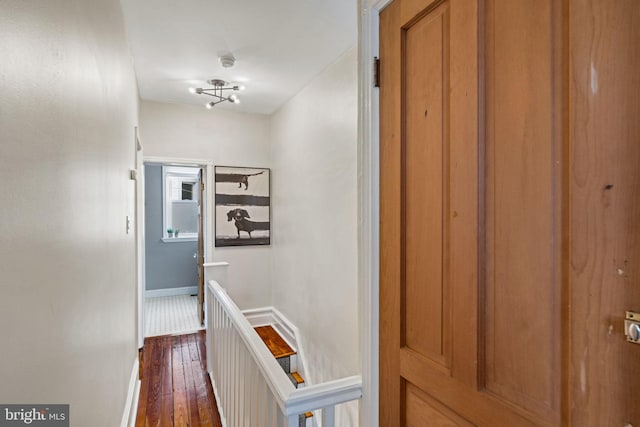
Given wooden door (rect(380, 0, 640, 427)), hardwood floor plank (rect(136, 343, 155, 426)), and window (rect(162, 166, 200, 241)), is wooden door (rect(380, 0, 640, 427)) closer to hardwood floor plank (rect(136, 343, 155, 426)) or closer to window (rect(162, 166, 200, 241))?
hardwood floor plank (rect(136, 343, 155, 426))

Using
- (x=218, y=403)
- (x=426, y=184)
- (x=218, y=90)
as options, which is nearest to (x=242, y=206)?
(x=218, y=90)

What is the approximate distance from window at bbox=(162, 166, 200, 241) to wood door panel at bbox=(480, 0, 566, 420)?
5.47 m

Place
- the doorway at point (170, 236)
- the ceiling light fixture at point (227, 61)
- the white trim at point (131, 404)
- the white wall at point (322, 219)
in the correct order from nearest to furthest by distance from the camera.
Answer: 1. the white trim at point (131, 404)
2. the white wall at point (322, 219)
3. the ceiling light fixture at point (227, 61)
4. the doorway at point (170, 236)

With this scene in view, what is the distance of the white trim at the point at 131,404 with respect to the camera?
1882 millimetres

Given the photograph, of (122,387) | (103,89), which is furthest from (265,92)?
(122,387)

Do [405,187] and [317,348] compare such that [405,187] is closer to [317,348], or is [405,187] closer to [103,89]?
[103,89]

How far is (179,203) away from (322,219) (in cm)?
391

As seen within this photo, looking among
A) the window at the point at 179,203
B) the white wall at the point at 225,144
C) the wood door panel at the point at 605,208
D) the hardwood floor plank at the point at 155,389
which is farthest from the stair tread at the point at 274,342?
the wood door panel at the point at 605,208

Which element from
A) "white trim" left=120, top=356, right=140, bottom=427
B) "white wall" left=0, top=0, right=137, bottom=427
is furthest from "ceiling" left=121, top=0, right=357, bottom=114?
"white trim" left=120, top=356, right=140, bottom=427

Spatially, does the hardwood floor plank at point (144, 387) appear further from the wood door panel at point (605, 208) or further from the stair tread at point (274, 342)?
the wood door panel at point (605, 208)

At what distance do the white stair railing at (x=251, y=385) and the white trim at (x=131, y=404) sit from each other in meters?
0.56

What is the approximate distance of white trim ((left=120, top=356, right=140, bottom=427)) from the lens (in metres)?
1.88

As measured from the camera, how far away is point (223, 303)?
2.18 m

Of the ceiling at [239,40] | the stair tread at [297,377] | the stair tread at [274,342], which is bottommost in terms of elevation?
the stair tread at [297,377]
